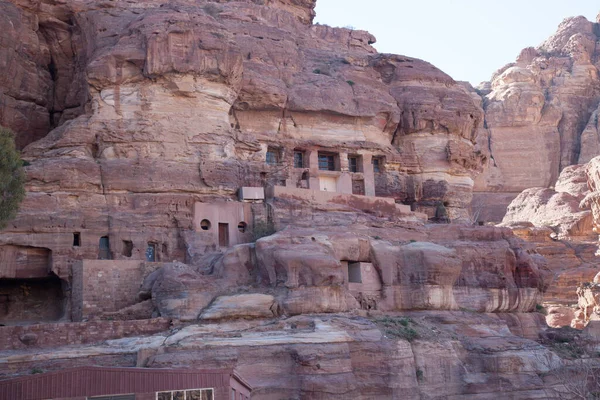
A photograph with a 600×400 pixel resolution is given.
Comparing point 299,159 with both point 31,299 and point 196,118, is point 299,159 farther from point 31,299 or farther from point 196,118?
point 31,299

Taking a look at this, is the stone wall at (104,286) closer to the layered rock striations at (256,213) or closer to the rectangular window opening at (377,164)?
the layered rock striations at (256,213)

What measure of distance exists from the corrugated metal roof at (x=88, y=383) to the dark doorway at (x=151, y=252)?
18.7 m

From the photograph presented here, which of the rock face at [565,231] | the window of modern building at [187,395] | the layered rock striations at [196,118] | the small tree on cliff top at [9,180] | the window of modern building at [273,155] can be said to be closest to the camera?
the window of modern building at [187,395]

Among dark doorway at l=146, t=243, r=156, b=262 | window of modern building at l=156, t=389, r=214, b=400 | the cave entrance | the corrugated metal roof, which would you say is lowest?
window of modern building at l=156, t=389, r=214, b=400

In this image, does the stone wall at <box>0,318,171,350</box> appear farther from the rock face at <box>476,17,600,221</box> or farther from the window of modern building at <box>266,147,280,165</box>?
the rock face at <box>476,17,600,221</box>

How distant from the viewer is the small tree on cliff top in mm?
39031

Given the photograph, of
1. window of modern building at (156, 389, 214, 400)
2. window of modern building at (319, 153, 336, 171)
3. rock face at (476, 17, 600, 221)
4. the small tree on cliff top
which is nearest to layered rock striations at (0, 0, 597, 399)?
window of modern building at (319, 153, 336, 171)

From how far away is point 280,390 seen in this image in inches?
1384

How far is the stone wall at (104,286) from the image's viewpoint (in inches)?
1612

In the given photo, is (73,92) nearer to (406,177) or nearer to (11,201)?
(11,201)

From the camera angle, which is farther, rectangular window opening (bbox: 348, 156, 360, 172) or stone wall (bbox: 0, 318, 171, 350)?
rectangular window opening (bbox: 348, 156, 360, 172)

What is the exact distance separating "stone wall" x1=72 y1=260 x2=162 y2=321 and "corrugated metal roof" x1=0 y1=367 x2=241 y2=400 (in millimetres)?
12847

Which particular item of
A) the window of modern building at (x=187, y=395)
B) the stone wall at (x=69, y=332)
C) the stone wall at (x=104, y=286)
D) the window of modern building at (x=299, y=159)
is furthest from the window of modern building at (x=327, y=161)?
the window of modern building at (x=187, y=395)

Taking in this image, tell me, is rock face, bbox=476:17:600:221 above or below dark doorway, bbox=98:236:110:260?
above
